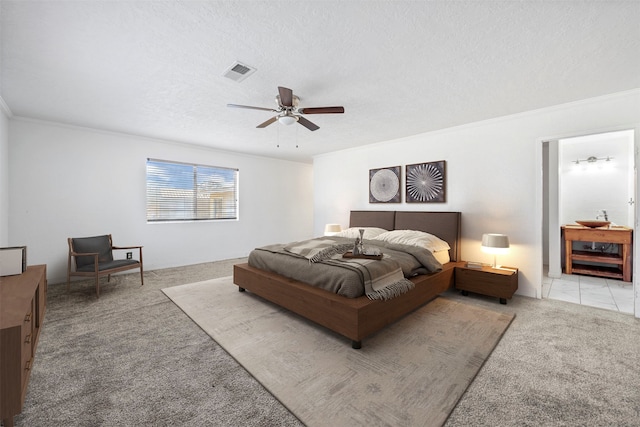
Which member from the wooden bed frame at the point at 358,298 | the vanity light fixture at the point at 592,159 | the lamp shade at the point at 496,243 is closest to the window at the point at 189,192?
the wooden bed frame at the point at 358,298

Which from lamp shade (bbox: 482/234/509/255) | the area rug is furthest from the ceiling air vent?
lamp shade (bbox: 482/234/509/255)

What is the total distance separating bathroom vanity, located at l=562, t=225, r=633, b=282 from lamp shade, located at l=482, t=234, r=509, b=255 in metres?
2.00

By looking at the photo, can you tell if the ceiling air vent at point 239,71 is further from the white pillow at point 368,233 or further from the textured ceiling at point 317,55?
the white pillow at point 368,233

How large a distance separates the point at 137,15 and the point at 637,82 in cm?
453

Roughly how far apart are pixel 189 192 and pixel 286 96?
3.80 metres

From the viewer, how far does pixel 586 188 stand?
4672 millimetres

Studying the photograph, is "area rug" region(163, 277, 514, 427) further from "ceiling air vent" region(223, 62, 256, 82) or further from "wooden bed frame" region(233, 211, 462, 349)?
"ceiling air vent" region(223, 62, 256, 82)

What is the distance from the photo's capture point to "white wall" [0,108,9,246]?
3.30 meters

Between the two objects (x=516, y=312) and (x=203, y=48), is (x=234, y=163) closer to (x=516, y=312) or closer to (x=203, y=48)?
(x=203, y=48)

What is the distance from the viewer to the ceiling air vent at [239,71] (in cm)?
234

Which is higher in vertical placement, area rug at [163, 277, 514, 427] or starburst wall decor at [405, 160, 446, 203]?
starburst wall decor at [405, 160, 446, 203]

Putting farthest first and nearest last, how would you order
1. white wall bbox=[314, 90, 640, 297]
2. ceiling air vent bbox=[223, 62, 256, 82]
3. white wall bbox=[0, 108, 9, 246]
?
white wall bbox=[0, 108, 9, 246]
white wall bbox=[314, 90, 640, 297]
ceiling air vent bbox=[223, 62, 256, 82]

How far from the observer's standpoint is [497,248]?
11.0 feet

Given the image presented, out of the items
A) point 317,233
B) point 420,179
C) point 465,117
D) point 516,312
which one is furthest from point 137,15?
point 317,233
